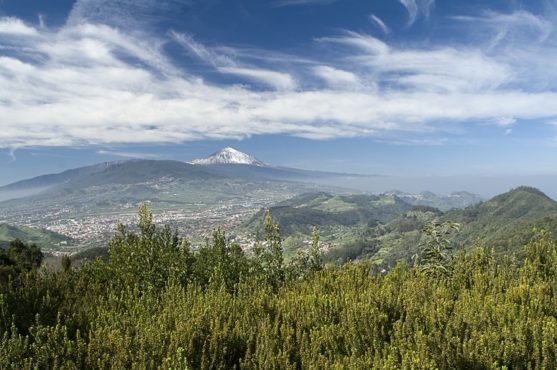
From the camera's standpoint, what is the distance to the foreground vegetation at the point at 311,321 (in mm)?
6445

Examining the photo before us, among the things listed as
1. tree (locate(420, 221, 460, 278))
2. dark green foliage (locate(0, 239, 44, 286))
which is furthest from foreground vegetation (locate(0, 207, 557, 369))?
dark green foliage (locate(0, 239, 44, 286))

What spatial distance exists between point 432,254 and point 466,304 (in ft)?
19.6

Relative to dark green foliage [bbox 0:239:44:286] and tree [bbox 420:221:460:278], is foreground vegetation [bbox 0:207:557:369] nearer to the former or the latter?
tree [bbox 420:221:460:278]

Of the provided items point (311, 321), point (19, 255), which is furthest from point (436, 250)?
point (19, 255)

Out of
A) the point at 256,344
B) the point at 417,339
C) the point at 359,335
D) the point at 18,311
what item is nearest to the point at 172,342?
the point at 256,344

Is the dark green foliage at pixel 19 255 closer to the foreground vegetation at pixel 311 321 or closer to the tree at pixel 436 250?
the foreground vegetation at pixel 311 321

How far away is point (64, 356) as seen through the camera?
6875mm

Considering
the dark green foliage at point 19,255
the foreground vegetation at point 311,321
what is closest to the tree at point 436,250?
the foreground vegetation at point 311,321

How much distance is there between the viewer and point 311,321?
8297mm

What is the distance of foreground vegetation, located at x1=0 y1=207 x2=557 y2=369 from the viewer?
6445 mm

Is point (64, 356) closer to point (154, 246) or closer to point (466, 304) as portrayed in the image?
point (466, 304)

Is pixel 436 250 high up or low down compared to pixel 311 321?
up

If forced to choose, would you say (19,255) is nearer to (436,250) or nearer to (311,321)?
(436,250)

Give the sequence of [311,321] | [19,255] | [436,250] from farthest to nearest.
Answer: [19,255] < [436,250] < [311,321]
